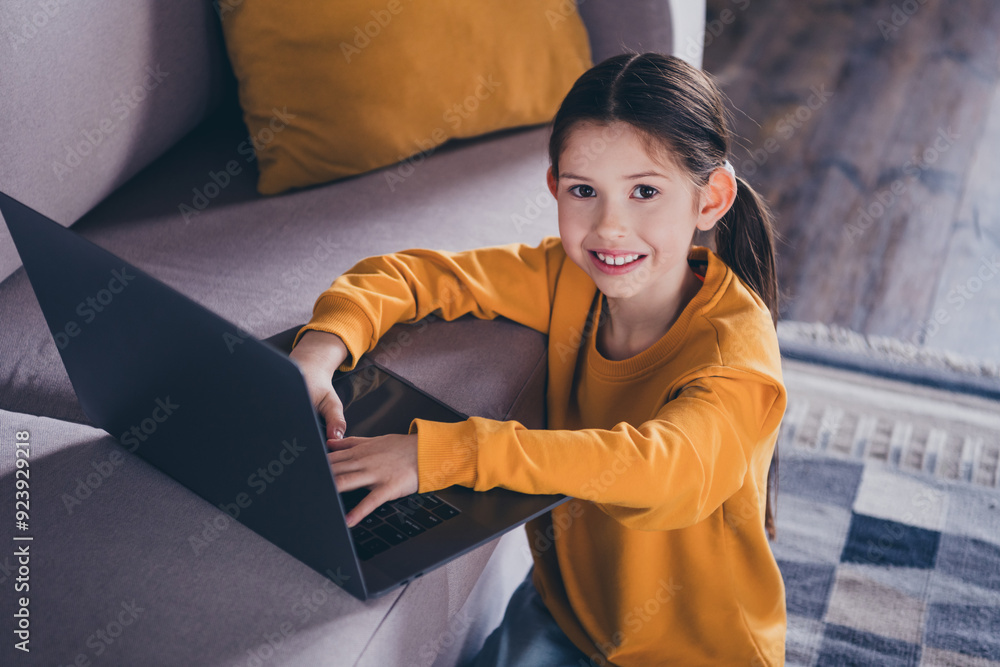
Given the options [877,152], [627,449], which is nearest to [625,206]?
[627,449]

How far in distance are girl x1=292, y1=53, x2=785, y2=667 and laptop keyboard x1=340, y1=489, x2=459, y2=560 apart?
0.02 metres

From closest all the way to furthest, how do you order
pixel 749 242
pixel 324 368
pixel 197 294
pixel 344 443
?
pixel 344 443 < pixel 324 368 < pixel 749 242 < pixel 197 294

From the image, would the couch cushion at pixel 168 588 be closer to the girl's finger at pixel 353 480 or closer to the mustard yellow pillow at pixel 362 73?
the girl's finger at pixel 353 480

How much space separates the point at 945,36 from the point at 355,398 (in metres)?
2.90

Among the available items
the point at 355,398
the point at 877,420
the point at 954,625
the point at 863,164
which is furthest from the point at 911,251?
the point at 355,398

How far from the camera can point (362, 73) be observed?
4.22 feet

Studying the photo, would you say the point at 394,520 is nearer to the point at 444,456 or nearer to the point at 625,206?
the point at 444,456

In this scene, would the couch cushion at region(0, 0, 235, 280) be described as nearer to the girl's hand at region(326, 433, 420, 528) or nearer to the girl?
the girl

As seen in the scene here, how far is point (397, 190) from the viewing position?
4.43ft

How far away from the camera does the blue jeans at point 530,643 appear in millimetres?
971

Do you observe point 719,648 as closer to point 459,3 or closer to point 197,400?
point 197,400

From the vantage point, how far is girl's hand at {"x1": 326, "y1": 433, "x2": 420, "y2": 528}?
73cm

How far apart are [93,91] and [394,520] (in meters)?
0.79

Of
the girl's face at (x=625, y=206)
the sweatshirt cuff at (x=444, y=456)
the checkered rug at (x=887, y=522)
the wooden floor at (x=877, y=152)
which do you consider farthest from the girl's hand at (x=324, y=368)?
the wooden floor at (x=877, y=152)
